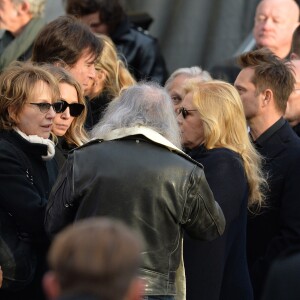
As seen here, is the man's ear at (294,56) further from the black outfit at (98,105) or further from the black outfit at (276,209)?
the black outfit at (98,105)

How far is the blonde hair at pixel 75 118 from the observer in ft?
19.7

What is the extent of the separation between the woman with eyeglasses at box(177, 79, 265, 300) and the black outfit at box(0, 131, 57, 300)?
0.77 metres

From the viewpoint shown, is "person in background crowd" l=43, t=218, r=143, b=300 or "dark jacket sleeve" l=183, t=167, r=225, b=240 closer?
"person in background crowd" l=43, t=218, r=143, b=300

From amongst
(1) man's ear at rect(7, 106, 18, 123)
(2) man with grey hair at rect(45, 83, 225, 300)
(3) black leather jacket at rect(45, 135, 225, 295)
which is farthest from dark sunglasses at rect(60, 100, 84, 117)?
(3) black leather jacket at rect(45, 135, 225, 295)

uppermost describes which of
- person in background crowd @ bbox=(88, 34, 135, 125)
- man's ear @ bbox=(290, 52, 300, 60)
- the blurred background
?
man's ear @ bbox=(290, 52, 300, 60)

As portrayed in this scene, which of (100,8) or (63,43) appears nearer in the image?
(63,43)

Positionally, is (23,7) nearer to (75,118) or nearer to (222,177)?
(75,118)

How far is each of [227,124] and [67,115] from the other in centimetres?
86

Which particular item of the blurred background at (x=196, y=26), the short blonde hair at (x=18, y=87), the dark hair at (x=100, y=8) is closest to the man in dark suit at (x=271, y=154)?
the short blonde hair at (x=18, y=87)

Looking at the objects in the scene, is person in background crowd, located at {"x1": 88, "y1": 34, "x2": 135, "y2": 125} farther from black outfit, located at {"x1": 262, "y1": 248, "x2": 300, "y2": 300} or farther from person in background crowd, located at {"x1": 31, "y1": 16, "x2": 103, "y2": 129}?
black outfit, located at {"x1": 262, "y1": 248, "x2": 300, "y2": 300}

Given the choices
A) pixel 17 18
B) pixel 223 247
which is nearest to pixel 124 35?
pixel 17 18

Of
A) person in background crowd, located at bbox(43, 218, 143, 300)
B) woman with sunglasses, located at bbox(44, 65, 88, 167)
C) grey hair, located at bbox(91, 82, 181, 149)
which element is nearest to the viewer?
person in background crowd, located at bbox(43, 218, 143, 300)

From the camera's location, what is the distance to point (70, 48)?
646 centimetres

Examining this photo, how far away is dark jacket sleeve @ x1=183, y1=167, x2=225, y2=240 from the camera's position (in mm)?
5117
